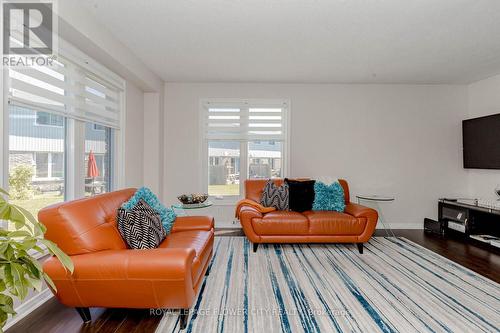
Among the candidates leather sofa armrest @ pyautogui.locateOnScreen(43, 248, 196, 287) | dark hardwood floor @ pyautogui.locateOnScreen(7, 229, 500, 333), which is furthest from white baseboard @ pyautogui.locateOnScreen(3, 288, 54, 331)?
leather sofa armrest @ pyautogui.locateOnScreen(43, 248, 196, 287)

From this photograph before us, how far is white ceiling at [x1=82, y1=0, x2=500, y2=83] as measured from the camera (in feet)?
7.65

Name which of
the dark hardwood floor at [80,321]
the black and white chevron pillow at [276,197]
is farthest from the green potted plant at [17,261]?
the black and white chevron pillow at [276,197]

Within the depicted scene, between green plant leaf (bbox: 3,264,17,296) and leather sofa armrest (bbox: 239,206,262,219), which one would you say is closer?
green plant leaf (bbox: 3,264,17,296)

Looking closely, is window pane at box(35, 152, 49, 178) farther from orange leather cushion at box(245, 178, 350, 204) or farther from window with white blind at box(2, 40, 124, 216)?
orange leather cushion at box(245, 178, 350, 204)

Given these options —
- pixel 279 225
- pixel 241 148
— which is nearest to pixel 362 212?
pixel 279 225

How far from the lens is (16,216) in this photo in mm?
1081

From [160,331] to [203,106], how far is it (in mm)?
3572

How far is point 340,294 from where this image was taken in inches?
92.8

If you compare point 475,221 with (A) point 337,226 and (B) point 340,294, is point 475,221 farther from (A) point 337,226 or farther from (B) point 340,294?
(B) point 340,294

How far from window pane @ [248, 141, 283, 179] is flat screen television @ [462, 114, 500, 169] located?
313cm

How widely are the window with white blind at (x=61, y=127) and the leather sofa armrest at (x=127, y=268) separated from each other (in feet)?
2.88

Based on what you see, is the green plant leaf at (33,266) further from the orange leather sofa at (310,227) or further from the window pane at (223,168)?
the window pane at (223,168)

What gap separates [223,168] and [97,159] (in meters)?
2.10

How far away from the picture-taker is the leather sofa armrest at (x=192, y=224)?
9.13 feet
